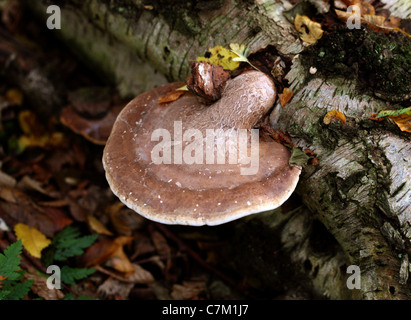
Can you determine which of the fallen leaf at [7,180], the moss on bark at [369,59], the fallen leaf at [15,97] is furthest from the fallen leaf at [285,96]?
the fallen leaf at [15,97]

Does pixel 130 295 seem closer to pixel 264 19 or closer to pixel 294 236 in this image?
pixel 294 236

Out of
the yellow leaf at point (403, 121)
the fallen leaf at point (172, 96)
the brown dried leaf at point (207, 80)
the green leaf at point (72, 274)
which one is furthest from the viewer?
the green leaf at point (72, 274)

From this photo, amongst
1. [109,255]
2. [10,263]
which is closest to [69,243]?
[109,255]

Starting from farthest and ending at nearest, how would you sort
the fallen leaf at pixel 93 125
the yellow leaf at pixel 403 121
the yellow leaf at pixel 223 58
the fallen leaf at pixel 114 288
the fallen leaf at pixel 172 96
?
the fallen leaf at pixel 93 125, the fallen leaf at pixel 114 288, the fallen leaf at pixel 172 96, the yellow leaf at pixel 223 58, the yellow leaf at pixel 403 121

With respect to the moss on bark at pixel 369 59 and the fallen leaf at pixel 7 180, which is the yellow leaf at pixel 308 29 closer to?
the moss on bark at pixel 369 59

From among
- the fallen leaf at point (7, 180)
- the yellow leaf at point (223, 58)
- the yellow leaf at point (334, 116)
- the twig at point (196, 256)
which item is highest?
the yellow leaf at point (223, 58)

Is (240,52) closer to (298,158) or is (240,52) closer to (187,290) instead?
(298,158)
